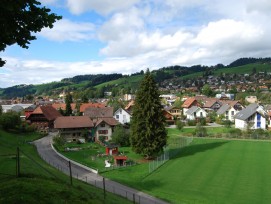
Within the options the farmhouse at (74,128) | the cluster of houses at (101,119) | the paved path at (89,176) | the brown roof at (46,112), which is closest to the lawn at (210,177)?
the paved path at (89,176)

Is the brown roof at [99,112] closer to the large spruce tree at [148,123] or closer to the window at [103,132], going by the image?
the window at [103,132]

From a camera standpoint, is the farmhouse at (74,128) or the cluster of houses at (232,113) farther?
the cluster of houses at (232,113)

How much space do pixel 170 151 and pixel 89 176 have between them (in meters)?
18.9

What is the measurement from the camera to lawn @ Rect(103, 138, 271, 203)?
3041 cm

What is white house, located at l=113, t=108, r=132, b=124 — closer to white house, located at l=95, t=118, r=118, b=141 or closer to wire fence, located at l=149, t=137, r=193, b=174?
white house, located at l=95, t=118, r=118, b=141

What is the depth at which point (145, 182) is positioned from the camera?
36.7 m

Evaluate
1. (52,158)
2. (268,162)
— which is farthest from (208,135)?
(52,158)

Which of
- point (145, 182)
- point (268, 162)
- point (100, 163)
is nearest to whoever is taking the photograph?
point (145, 182)

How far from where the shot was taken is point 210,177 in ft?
121

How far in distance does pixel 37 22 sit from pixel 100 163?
127ft

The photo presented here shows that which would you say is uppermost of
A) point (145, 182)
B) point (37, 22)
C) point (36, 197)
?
point (37, 22)

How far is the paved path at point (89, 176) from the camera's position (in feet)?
99.2

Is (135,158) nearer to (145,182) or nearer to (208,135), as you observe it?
(145,182)

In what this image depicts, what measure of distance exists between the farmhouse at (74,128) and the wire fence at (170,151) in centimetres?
1870
